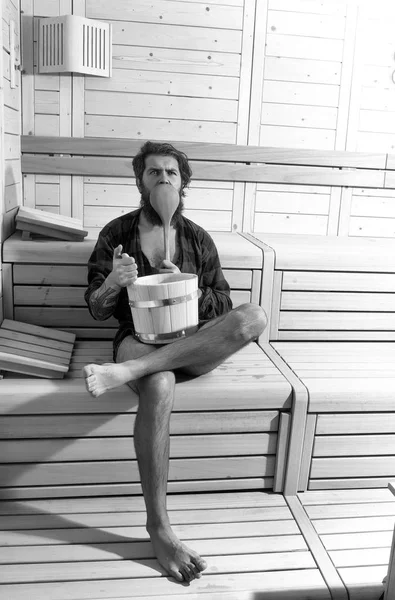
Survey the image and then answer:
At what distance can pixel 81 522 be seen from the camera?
1.70m

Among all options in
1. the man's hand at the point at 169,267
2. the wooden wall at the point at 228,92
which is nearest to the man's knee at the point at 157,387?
the man's hand at the point at 169,267

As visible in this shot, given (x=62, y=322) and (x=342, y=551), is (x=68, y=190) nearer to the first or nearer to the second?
(x=62, y=322)

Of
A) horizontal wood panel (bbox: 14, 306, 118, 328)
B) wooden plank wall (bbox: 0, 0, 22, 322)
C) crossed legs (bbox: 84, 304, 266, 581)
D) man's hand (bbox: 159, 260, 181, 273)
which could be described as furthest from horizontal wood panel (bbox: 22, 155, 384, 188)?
crossed legs (bbox: 84, 304, 266, 581)

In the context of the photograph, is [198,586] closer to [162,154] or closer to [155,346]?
[155,346]

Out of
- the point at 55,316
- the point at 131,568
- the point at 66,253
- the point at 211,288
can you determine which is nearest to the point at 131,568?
the point at 131,568

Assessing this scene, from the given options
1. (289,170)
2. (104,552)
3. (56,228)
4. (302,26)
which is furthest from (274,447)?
(302,26)

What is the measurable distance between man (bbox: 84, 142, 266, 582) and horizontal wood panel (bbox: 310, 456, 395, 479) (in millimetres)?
475

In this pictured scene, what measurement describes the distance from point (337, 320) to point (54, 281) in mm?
1139

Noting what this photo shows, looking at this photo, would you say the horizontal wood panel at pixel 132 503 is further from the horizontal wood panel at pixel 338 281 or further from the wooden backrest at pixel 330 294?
the horizontal wood panel at pixel 338 281

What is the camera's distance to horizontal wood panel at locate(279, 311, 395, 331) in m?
2.38

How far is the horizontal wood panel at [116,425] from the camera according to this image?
1.75 meters

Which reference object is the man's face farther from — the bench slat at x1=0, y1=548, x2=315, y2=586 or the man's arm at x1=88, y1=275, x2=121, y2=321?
the bench slat at x1=0, y1=548, x2=315, y2=586

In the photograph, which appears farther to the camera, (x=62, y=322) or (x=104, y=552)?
(x=62, y=322)

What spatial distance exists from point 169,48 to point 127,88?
0.86 feet
